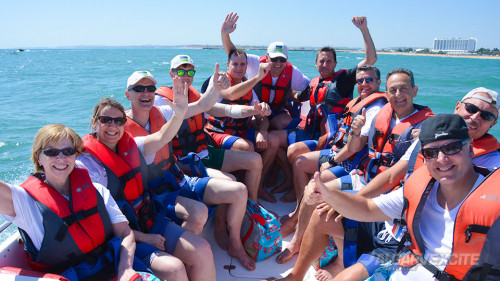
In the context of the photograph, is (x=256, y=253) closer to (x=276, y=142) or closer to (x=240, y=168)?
(x=240, y=168)

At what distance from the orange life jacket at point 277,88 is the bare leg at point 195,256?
2.18 metres

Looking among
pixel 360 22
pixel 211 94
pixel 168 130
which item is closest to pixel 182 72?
pixel 211 94

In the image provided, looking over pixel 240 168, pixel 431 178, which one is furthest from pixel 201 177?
pixel 431 178

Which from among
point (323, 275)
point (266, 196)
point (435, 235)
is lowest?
point (323, 275)

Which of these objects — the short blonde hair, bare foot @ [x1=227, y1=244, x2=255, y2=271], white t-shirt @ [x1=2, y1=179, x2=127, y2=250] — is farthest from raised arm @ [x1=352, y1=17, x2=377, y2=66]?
white t-shirt @ [x1=2, y1=179, x2=127, y2=250]

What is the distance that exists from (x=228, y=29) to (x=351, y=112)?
1.72 meters

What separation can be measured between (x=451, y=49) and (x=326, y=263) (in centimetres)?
12867

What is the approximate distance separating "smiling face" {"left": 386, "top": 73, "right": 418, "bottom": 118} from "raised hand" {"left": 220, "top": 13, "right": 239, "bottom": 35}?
6.55ft

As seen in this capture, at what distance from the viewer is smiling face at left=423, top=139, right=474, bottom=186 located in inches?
57.7

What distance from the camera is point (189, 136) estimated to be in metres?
2.94

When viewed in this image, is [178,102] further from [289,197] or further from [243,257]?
[289,197]

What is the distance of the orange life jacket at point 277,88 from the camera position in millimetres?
3906

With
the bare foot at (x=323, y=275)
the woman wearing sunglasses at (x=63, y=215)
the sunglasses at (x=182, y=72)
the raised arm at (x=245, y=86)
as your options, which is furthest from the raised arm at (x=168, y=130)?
the bare foot at (x=323, y=275)

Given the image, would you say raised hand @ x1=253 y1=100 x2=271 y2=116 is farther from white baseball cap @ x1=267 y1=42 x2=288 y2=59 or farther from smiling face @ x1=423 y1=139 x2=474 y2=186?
smiling face @ x1=423 y1=139 x2=474 y2=186
